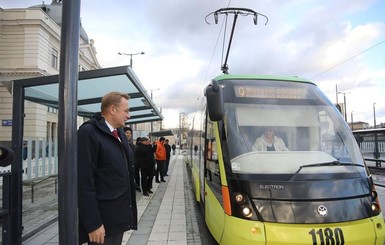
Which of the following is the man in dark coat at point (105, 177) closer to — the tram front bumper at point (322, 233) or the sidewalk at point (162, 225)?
the tram front bumper at point (322, 233)

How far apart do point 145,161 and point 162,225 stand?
153 inches

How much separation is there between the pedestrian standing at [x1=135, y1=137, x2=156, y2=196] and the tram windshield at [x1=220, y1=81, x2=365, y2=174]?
6148 mm

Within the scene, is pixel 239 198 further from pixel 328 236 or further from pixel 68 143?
pixel 68 143

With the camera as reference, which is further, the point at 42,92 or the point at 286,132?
the point at 42,92

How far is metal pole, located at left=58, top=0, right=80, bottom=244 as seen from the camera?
2221 mm

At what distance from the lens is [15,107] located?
5121 millimetres

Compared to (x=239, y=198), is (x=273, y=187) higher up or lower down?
higher up

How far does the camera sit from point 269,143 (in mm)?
4637

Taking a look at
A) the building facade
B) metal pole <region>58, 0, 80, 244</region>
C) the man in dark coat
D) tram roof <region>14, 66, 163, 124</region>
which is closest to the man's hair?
the man in dark coat

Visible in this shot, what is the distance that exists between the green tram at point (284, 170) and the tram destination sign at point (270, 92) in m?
0.01

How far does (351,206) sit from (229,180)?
4.59 ft

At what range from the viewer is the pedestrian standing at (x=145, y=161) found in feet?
34.7

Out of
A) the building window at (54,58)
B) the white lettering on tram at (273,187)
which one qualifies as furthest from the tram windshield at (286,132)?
the building window at (54,58)

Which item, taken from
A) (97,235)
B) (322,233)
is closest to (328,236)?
(322,233)
